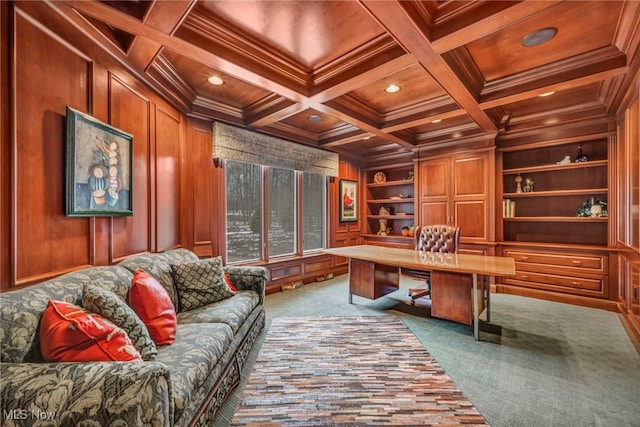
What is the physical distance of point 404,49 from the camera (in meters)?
2.11

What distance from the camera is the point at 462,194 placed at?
4.59 metres

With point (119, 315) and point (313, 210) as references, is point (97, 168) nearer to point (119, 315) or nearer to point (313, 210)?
point (119, 315)

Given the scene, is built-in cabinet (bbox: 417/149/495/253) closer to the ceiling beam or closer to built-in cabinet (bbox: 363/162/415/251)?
built-in cabinet (bbox: 363/162/415/251)

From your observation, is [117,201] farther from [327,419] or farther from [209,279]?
[327,419]

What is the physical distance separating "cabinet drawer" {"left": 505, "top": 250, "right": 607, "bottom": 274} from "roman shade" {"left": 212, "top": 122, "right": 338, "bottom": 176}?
339 cm

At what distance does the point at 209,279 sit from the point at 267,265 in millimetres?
1834

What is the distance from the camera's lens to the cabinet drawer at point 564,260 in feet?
11.5

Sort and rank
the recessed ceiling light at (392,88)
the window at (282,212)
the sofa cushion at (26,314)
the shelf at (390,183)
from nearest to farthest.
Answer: the sofa cushion at (26,314)
the recessed ceiling light at (392,88)
the window at (282,212)
the shelf at (390,183)

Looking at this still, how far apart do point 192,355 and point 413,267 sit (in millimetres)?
2143

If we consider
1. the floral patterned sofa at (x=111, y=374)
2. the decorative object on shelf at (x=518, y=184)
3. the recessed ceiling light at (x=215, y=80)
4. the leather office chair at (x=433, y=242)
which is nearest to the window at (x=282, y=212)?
the recessed ceiling light at (x=215, y=80)

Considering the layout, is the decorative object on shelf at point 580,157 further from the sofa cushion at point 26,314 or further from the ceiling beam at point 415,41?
the sofa cushion at point 26,314

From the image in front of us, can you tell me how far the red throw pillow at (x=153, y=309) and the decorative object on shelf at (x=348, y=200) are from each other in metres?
4.07

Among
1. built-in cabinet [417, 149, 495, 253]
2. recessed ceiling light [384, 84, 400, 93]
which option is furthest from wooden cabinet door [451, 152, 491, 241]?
recessed ceiling light [384, 84, 400, 93]

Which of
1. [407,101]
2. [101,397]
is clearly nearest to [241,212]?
[407,101]
